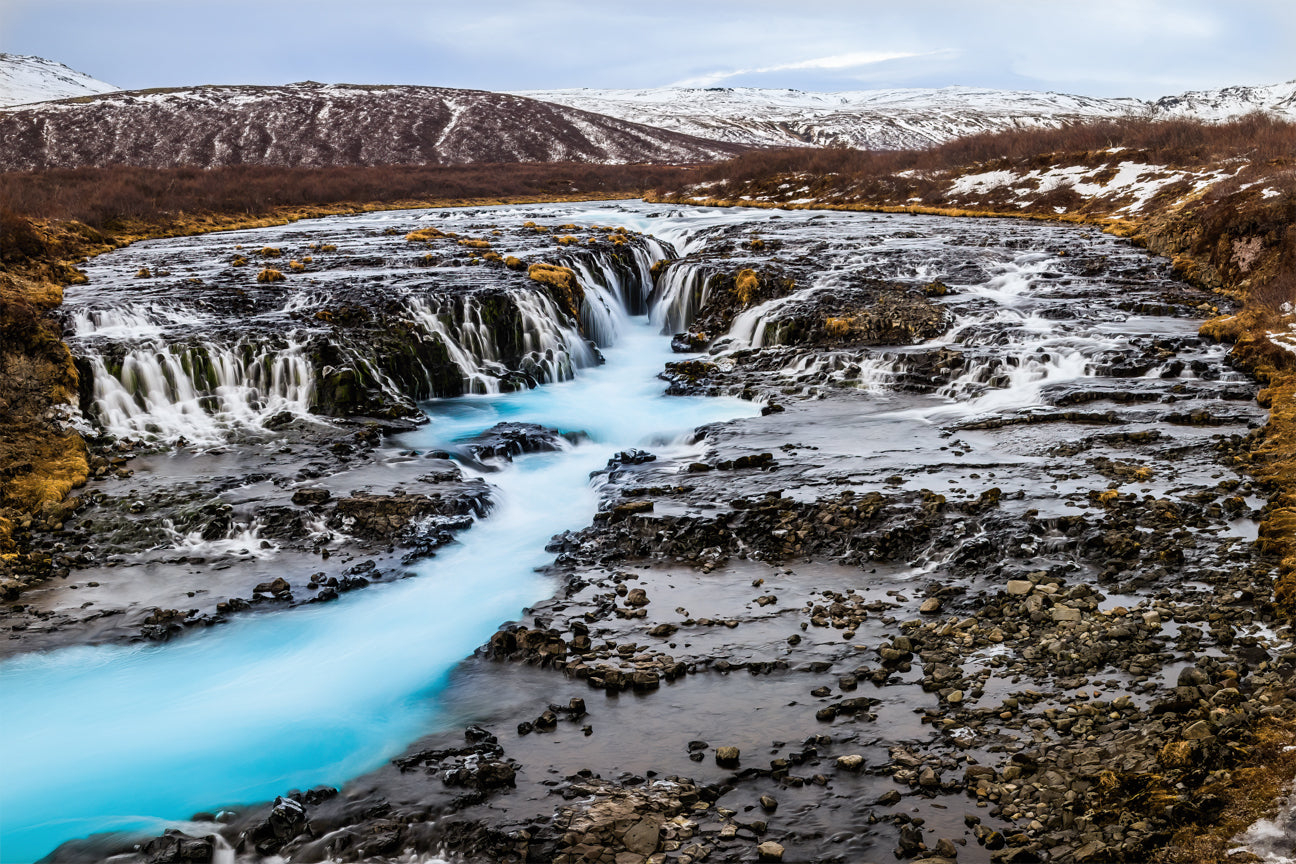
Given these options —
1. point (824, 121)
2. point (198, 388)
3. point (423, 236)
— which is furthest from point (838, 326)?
point (824, 121)

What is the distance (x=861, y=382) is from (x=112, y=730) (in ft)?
52.2

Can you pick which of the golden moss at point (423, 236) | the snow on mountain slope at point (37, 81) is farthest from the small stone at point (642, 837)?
the snow on mountain slope at point (37, 81)

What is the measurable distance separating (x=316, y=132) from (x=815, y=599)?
116m

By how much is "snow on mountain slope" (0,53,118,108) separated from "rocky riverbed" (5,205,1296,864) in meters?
161

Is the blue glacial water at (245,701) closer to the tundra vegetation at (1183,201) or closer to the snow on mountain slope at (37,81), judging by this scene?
the tundra vegetation at (1183,201)

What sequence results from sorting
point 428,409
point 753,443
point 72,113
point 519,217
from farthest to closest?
1. point 72,113
2. point 519,217
3. point 428,409
4. point 753,443

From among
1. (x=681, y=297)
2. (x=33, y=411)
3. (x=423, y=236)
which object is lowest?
(x=33, y=411)

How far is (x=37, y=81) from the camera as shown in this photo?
16712 cm

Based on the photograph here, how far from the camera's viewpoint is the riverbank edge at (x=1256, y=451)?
6219 millimetres

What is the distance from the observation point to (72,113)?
4247 inches

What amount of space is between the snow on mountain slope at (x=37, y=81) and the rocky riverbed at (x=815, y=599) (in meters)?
161

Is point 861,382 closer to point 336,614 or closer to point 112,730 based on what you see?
point 336,614

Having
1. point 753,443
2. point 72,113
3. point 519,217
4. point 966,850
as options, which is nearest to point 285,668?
point 966,850

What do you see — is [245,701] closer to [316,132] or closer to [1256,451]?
[1256,451]
